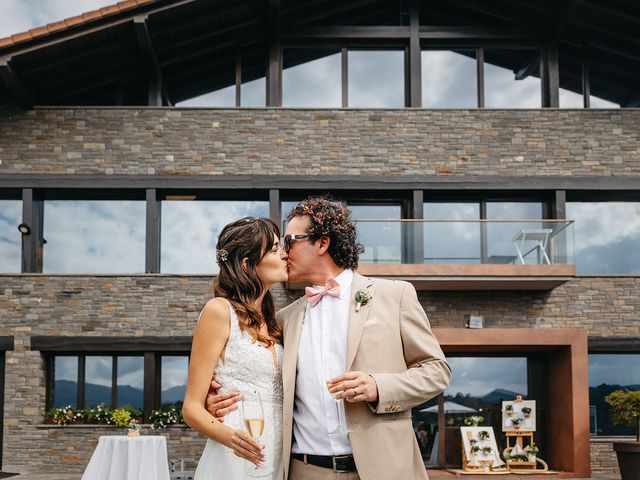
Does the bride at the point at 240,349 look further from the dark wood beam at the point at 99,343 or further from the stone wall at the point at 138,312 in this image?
the dark wood beam at the point at 99,343

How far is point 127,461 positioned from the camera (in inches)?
440

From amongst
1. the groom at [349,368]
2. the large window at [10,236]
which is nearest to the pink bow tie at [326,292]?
the groom at [349,368]

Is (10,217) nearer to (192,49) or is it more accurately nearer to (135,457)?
(192,49)

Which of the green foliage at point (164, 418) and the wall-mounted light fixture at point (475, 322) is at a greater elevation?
the wall-mounted light fixture at point (475, 322)

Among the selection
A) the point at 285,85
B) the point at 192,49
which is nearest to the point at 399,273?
the point at 285,85

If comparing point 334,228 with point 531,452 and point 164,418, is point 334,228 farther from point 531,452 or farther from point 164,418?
point 164,418

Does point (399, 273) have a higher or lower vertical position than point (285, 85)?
lower

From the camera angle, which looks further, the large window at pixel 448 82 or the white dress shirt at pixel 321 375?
the large window at pixel 448 82

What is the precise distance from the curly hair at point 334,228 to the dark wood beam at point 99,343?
1304 centimetres

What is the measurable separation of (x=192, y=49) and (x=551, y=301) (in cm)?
824

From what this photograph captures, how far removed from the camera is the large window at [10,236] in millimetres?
17047

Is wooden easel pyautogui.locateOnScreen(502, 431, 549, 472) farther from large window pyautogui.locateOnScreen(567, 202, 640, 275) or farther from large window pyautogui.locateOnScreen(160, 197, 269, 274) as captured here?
large window pyautogui.locateOnScreen(160, 197, 269, 274)

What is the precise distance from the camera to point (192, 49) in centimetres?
1762

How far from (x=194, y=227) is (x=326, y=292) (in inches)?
546
